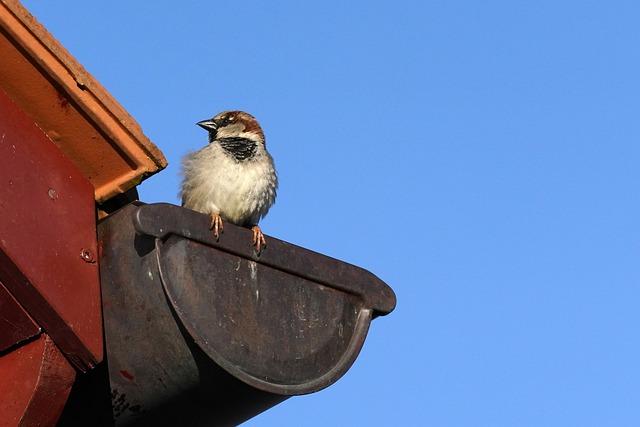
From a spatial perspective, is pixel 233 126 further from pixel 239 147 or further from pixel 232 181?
pixel 232 181

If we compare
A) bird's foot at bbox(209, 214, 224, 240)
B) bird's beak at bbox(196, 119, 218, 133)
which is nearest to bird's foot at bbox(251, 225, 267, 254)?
bird's foot at bbox(209, 214, 224, 240)

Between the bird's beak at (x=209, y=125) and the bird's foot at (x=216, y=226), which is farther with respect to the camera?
the bird's beak at (x=209, y=125)

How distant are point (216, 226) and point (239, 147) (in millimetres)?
2453

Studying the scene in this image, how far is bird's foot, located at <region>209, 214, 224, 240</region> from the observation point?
278cm

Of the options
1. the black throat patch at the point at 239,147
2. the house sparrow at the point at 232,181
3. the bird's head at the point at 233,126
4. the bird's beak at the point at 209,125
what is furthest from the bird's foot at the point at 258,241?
the bird's beak at the point at 209,125

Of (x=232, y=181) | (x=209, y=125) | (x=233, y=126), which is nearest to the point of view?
(x=232, y=181)

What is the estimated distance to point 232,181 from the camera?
501 centimetres

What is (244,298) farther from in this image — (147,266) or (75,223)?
(75,223)

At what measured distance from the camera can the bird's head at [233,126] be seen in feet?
18.3

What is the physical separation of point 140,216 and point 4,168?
33cm

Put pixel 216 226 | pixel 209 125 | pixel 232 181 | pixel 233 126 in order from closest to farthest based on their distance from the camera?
1. pixel 216 226
2. pixel 232 181
3. pixel 233 126
4. pixel 209 125

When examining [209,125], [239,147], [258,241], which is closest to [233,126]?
[209,125]

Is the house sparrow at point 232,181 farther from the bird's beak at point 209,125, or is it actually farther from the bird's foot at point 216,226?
the bird's foot at point 216,226

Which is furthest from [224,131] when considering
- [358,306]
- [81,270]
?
[81,270]
